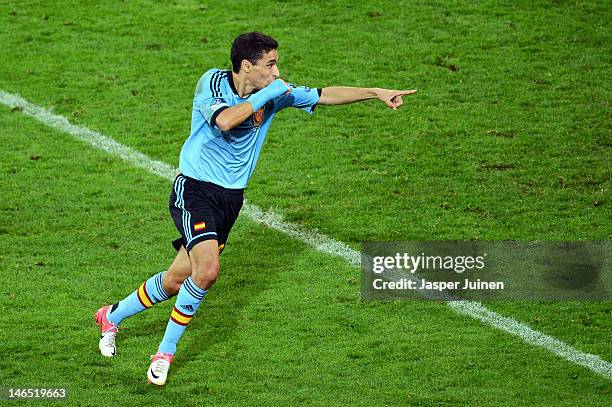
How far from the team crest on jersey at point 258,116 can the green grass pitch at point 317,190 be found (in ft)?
5.07

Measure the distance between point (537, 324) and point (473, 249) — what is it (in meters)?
1.35

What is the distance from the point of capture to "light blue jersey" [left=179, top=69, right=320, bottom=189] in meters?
7.58

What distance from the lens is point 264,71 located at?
7.48 meters

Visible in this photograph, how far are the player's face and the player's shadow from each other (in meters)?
1.87

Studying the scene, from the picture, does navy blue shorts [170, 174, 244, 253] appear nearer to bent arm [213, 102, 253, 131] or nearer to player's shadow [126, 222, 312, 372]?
bent arm [213, 102, 253, 131]

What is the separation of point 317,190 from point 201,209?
3.28 meters

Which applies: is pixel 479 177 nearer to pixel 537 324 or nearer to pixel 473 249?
pixel 473 249

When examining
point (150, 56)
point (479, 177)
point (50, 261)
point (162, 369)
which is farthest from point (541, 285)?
point (150, 56)

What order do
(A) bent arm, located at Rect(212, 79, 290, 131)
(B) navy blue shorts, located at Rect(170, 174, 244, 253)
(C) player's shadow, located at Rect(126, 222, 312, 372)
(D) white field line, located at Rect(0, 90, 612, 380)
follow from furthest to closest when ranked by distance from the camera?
(C) player's shadow, located at Rect(126, 222, 312, 372), (D) white field line, located at Rect(0, 90, 612, 380), (B) navy blue shorts, located at Rect(170, 174, 244, 253), (A) bent arm, located at Rect(212, 79, 290, 131)

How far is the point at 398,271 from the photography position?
9.45 metres

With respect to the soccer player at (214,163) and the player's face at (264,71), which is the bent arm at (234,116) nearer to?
the soccer player at (214,163)

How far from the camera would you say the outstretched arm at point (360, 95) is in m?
7.85

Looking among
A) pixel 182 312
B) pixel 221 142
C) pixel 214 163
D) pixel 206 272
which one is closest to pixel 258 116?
pixel 221 142

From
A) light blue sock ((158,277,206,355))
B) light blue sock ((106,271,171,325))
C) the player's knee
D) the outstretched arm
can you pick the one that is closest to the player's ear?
the outstretched arm
